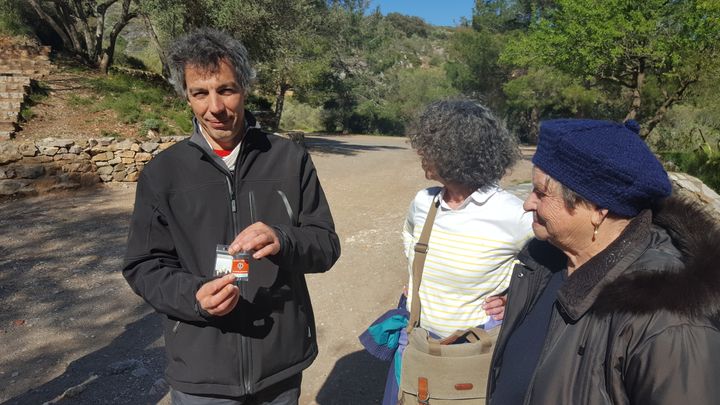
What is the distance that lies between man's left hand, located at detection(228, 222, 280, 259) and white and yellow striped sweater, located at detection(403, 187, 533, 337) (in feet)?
2.77

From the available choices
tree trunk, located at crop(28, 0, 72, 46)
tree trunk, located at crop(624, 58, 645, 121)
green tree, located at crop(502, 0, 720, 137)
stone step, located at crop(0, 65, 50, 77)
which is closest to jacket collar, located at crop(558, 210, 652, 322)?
green tree, located at crop(502, 0, 720, 137)

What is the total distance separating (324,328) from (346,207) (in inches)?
201

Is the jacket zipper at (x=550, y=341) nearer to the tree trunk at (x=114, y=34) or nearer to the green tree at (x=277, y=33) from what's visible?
the green tree at (x=277, y=33)

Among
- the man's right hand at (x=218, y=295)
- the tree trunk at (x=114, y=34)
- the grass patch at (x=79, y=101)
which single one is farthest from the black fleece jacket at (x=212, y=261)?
the tree trunk at (x=114, y=34)

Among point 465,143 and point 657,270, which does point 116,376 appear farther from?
point 657,270

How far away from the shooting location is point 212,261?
1.89 meters

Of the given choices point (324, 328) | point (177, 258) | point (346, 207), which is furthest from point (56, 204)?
point (177, 258)

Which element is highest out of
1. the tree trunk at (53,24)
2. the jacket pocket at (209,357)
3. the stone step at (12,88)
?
the tree trunk at (53,24)

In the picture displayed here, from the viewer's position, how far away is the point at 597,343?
1263 mm

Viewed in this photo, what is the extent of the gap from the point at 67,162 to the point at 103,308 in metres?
6.70

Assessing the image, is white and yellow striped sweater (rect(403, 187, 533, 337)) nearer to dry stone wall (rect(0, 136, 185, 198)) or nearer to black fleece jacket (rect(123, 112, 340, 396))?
black fleece jacket (rect(123, 112, 340, 396))

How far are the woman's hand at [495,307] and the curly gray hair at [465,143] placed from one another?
51 centimetres

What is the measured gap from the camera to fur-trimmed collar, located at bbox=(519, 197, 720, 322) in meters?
1.15

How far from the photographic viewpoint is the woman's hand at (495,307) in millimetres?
2197
